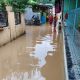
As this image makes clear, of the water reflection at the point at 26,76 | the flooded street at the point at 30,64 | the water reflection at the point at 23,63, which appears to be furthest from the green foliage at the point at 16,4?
the water reflection at the point at 26,76

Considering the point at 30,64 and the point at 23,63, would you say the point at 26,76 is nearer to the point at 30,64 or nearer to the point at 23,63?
the point at 30,64

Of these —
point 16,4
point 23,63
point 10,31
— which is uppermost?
point 16,4

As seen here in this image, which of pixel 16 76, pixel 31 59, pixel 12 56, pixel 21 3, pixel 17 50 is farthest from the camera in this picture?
pixel 21 3

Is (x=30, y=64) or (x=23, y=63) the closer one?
(x=30, y=64)

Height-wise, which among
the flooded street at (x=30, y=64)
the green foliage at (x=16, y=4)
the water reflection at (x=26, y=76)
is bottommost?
the flooded street at (x=30, y=64)

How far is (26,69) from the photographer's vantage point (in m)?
8.48

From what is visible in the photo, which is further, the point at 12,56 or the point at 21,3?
the point at 21,3

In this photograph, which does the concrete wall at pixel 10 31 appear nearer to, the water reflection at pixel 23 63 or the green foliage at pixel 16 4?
the green foliage at pixel 16 4

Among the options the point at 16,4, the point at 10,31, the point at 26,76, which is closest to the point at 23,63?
the point at 26,76

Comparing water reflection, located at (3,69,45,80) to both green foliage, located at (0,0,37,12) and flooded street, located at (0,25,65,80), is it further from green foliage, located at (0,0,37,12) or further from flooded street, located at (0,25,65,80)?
green foliage, located at (0,0,37,12)

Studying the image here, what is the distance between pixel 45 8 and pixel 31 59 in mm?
28148

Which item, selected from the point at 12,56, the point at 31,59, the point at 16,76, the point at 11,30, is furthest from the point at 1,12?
the point at 16,76

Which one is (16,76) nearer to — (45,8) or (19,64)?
(19,64)

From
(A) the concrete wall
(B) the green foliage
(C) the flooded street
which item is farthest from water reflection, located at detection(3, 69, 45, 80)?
(B) the green foliage
